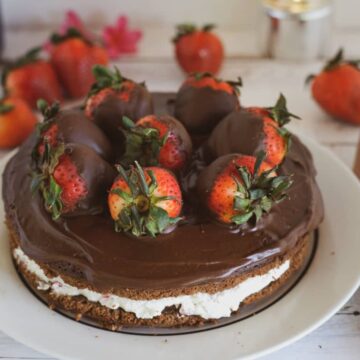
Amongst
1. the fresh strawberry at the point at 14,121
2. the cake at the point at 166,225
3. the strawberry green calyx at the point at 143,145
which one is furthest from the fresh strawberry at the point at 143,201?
the fresh strawberry at the point at 14,121

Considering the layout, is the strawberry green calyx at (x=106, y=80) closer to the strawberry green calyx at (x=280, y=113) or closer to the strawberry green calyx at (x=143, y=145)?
the strawberry green calyx at (x=143, y=145)

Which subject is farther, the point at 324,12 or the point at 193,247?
the point at 324,12

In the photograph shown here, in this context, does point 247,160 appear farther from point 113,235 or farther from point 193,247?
point 113,235

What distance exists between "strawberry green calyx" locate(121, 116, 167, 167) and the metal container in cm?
129

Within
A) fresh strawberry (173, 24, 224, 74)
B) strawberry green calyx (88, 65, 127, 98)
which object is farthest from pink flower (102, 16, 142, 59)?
strawberry green calyx (88, 65, 127, 98)

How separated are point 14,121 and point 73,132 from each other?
26.3 inches

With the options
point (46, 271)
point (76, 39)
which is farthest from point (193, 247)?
point (76, 39)

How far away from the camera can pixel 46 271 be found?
128 centimetres

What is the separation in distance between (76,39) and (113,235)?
3.91ft

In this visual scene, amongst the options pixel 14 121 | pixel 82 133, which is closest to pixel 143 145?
pixel 82 133

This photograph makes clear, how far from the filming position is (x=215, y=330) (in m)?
1.23

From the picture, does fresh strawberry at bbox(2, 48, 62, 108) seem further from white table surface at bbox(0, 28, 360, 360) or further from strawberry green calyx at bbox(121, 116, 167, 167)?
strawberry green calyx at bbox(121, 116, 167, 167)

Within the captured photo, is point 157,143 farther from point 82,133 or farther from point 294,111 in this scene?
point 294,111

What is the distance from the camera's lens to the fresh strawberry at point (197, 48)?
2.27 metres
